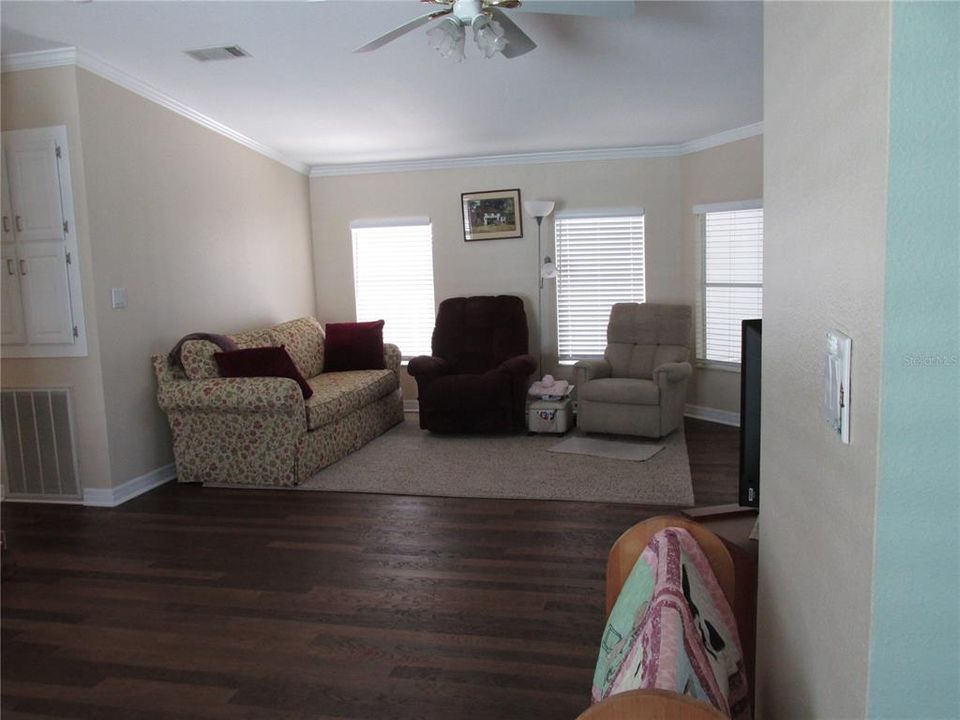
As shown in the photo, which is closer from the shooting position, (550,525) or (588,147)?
(550,525)

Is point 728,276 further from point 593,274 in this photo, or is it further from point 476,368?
point 476,368

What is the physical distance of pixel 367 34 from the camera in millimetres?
3383

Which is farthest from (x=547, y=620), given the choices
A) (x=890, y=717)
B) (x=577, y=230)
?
(x=577, y=230)

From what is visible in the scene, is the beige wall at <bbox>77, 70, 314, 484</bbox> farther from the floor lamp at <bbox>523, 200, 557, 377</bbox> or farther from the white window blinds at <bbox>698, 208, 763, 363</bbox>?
the white window blinds at <bbox>698, 208, 763, 363</bbox>

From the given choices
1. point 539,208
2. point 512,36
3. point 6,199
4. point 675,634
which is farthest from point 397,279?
point 675,634

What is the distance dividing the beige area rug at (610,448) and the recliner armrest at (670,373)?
1.60 feet

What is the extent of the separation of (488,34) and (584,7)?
370 millimetres

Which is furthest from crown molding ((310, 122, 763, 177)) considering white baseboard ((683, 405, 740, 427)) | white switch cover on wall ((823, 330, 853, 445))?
white switch cover on wall ((823, 330, 853, 445))

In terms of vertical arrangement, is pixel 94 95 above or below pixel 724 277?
above

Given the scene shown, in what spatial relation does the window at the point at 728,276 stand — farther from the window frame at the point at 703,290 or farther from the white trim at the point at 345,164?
the white trim at the point at 345,164

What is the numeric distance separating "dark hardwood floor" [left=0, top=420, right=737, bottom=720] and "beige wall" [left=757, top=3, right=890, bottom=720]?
1.30 m

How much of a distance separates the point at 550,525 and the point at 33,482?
10.2 feet

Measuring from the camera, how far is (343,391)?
4953mm

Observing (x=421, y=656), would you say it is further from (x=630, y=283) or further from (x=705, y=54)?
(x=630, y=283)
